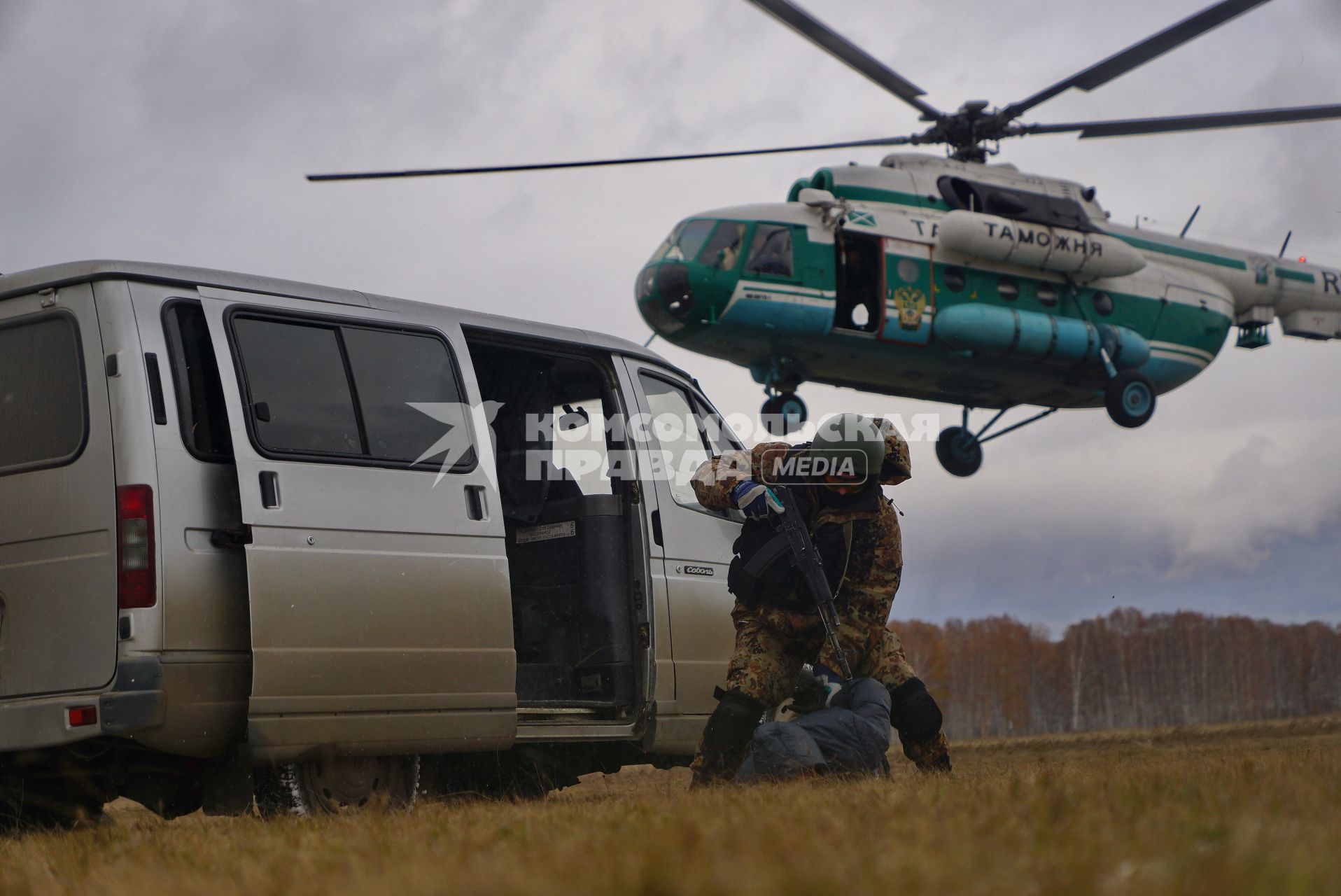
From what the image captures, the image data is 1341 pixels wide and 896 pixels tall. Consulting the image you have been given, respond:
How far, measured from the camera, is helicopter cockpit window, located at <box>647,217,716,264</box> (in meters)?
17.0

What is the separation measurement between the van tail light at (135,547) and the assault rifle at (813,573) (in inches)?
99.7

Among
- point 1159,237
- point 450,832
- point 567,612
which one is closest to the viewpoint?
point 450,832

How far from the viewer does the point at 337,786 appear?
18.2ft

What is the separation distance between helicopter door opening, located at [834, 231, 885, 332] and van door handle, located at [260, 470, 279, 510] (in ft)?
41.0

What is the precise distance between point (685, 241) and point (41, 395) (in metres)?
12.5

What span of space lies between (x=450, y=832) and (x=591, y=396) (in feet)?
11.8

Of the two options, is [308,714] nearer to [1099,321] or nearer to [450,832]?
[450,832]

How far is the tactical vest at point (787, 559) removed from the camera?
6.00 m

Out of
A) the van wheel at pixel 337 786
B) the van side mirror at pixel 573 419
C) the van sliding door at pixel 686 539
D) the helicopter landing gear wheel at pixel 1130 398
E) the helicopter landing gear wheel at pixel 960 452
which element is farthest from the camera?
the helicopter landing gear wheel at pixel 960 452

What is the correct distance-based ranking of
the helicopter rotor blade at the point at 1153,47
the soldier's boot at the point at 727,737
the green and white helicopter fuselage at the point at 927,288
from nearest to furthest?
the soldier's boot at the point at 727,737, the helicopter rotor blade at the point at 1153,47, the green and white helicopter fuselage at the point at 927,288

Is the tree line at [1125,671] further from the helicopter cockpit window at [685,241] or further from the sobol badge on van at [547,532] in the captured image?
the sobol badge on van at [547,532]

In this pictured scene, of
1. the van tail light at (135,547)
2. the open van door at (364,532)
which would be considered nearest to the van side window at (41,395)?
the van tail light at (135,547)

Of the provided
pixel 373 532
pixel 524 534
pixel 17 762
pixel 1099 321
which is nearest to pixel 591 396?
pixel 524 534

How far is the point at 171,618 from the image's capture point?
492 centimetres
